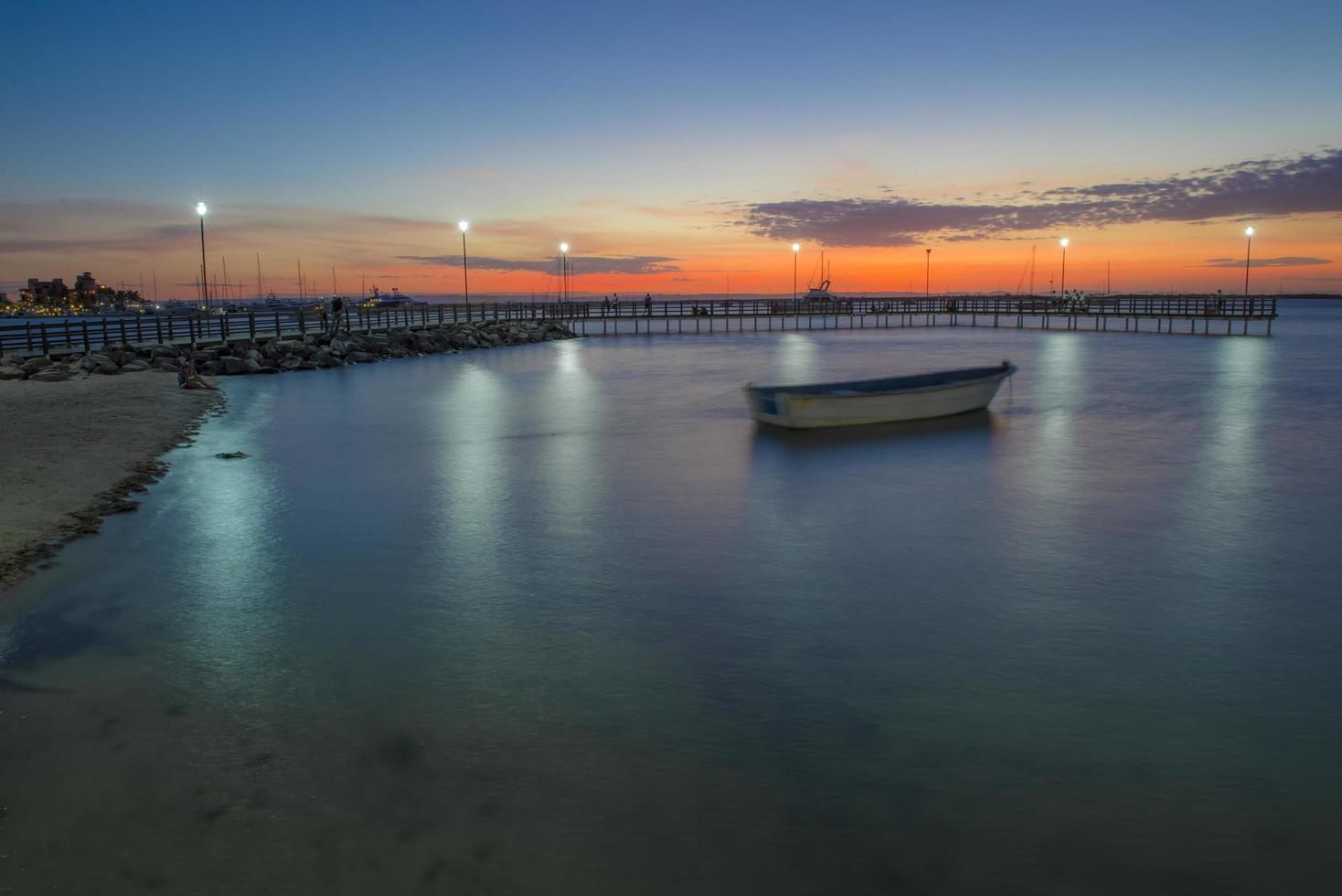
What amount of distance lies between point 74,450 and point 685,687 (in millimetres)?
14387

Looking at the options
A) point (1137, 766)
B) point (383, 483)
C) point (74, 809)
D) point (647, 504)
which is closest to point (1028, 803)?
point (1137, 766)

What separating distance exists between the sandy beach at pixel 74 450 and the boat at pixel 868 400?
41.1 feet

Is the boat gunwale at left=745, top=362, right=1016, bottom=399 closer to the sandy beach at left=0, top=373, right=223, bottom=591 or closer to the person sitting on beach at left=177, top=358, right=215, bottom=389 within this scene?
the sandy beach at left=0, top=373, right=223, bottom=591

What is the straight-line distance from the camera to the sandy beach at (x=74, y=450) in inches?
443

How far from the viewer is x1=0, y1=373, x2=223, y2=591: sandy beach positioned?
1124 centimetres

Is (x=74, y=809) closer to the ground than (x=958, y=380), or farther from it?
closer to the ground

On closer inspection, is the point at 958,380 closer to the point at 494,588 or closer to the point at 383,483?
the point at 383,483

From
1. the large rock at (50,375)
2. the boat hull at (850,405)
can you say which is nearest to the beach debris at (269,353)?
the large rock at (50,375)

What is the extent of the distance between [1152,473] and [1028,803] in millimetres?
13155

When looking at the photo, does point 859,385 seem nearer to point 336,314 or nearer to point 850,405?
point 850,405

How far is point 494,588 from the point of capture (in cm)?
966

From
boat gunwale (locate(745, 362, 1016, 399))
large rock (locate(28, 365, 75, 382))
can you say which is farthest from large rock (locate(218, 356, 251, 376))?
boat gunwale (locate(745, 362, 1016, 399))

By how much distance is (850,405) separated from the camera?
66.6ft

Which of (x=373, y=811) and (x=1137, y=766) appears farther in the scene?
(x=1137, y=766)
